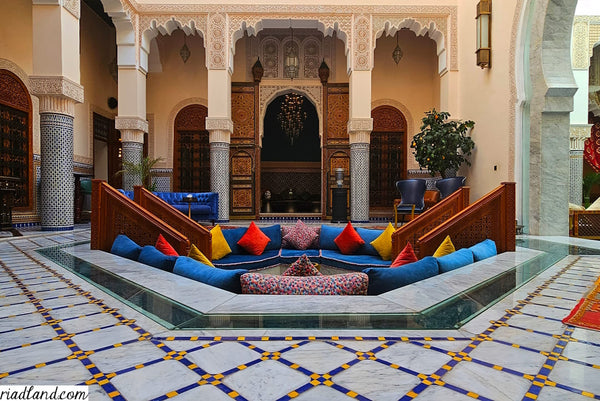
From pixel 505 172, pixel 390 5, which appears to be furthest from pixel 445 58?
pixel 505 172

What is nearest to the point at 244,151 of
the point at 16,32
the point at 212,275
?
the point at 16,32

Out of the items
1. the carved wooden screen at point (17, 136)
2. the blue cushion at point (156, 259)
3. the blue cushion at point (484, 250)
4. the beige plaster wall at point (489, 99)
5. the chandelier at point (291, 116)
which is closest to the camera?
the blue cushion at point (156, 259)

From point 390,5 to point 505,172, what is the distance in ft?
14.1

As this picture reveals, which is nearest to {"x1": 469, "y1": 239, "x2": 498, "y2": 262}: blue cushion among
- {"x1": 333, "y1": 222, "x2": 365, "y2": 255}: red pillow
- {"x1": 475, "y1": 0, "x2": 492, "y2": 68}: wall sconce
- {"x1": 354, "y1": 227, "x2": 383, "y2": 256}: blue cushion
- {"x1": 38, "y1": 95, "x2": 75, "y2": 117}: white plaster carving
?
{"x1": 354, "y1": 227, "x2": 383, "y2": 256}: blue cushion

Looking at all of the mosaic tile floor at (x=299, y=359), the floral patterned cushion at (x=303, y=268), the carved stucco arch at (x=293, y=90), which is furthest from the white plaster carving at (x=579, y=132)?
the floral patterned cushion at (x=303, y=268)

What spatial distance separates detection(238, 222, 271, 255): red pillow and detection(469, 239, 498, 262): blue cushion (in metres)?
2.29

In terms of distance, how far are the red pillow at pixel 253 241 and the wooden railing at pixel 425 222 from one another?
58.5 inches

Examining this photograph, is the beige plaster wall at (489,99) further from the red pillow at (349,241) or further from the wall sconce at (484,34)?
the red pillow at (349,241)

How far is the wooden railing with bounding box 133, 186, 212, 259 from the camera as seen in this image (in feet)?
12.9

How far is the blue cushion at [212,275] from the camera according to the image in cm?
198

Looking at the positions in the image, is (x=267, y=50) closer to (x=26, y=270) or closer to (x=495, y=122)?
(x=495, y=122)

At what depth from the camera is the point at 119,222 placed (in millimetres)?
3596

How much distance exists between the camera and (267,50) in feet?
31.6

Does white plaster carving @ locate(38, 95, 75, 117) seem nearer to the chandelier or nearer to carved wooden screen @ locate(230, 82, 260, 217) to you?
carved wooden screen @ locate(230, 82, 260, 217)
